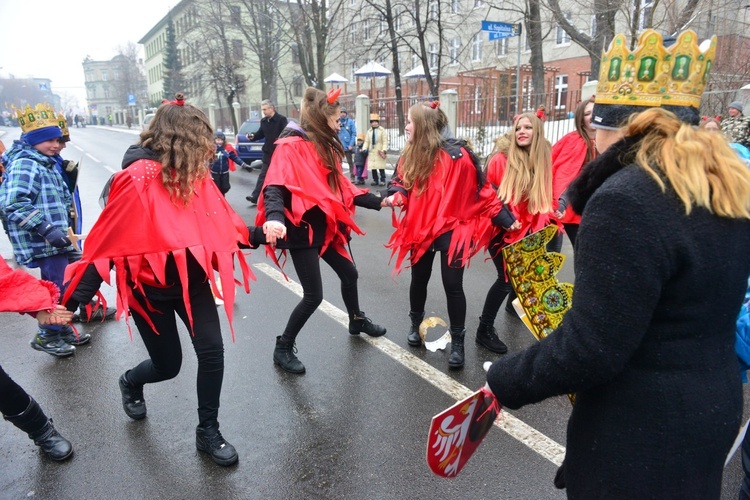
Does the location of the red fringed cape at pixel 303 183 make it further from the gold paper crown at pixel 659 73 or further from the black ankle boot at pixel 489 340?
the gold paper crown at pixel 659 73

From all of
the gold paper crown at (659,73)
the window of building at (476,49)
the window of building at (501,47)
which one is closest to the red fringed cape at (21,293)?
the gold paper crown at (659,73)

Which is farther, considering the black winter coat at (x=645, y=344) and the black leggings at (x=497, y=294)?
the black leggings at (x=497, y=294)

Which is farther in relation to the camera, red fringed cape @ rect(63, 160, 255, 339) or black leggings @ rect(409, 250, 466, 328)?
black leggings @ rect(409, 250, 466, 328)

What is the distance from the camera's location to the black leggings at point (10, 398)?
8.89 feet

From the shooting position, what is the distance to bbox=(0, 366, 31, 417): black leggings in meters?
2.71

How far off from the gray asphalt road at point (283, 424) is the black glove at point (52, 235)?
3.19 ft

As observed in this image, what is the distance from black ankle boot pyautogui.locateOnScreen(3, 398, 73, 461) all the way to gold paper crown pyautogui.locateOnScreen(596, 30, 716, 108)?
318 centimetres

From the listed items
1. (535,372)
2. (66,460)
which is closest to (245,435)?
(66,460)

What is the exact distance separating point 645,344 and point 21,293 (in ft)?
8.92

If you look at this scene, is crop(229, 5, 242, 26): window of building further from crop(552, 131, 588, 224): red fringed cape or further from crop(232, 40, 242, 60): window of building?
crop(552, 131, 588, 224): red fringed cape

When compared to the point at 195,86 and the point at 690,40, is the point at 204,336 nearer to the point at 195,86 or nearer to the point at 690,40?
the point at 690,40

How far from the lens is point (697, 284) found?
1146 millimetres

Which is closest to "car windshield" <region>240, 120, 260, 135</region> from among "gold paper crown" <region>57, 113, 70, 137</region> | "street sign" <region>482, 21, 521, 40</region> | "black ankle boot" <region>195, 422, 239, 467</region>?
"street sign" <region>482, 21, 521, 40</region>

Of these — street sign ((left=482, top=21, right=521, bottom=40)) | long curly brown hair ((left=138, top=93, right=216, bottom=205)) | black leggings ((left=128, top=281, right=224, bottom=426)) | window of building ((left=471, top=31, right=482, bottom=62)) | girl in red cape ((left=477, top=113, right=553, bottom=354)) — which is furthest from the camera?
window of building ((left=471, top=31, right=482, bottom=62))
